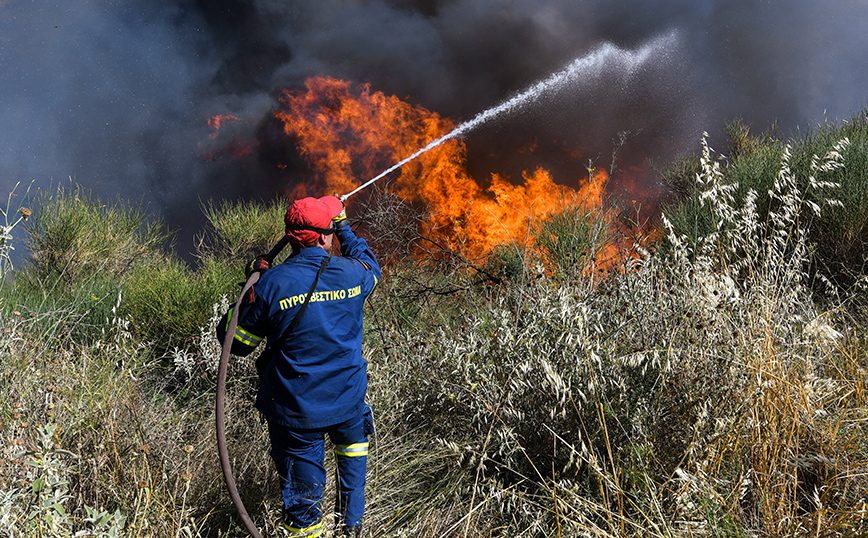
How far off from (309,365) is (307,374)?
0.04 m

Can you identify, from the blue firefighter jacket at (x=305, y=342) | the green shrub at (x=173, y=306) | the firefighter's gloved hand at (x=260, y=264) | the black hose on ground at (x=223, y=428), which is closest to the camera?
the black hose on ground at (x=223, y=428)

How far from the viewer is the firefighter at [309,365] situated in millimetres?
2426

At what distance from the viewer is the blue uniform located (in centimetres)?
242

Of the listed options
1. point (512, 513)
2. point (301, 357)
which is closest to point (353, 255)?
point (301, 357)

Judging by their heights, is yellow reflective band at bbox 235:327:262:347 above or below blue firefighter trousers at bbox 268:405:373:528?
above

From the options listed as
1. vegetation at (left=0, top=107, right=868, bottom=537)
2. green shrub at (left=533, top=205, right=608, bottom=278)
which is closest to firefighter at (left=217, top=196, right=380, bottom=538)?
vegetation at (left=0, top=107, right=868, bottom=537)

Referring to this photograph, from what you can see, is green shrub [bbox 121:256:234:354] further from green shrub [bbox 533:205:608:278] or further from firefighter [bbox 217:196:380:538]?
green shrub [bbox 533:205:608:278]

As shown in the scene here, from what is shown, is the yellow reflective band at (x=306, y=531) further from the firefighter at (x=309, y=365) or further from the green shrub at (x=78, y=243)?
the green shrub at (x=78, y=243)

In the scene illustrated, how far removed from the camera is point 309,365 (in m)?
2.44

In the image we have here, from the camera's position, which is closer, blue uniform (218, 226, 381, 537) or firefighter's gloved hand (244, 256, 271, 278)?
blue uniform (218, 226, 381, 537)

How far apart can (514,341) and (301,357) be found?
1093 millimetres

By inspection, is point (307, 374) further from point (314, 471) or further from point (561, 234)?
point (561, 234)

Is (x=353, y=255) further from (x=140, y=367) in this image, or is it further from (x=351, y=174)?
(x=351, y=174)

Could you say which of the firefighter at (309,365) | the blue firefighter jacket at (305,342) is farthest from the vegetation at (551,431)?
the blue firefighter jacket at (305,342)
